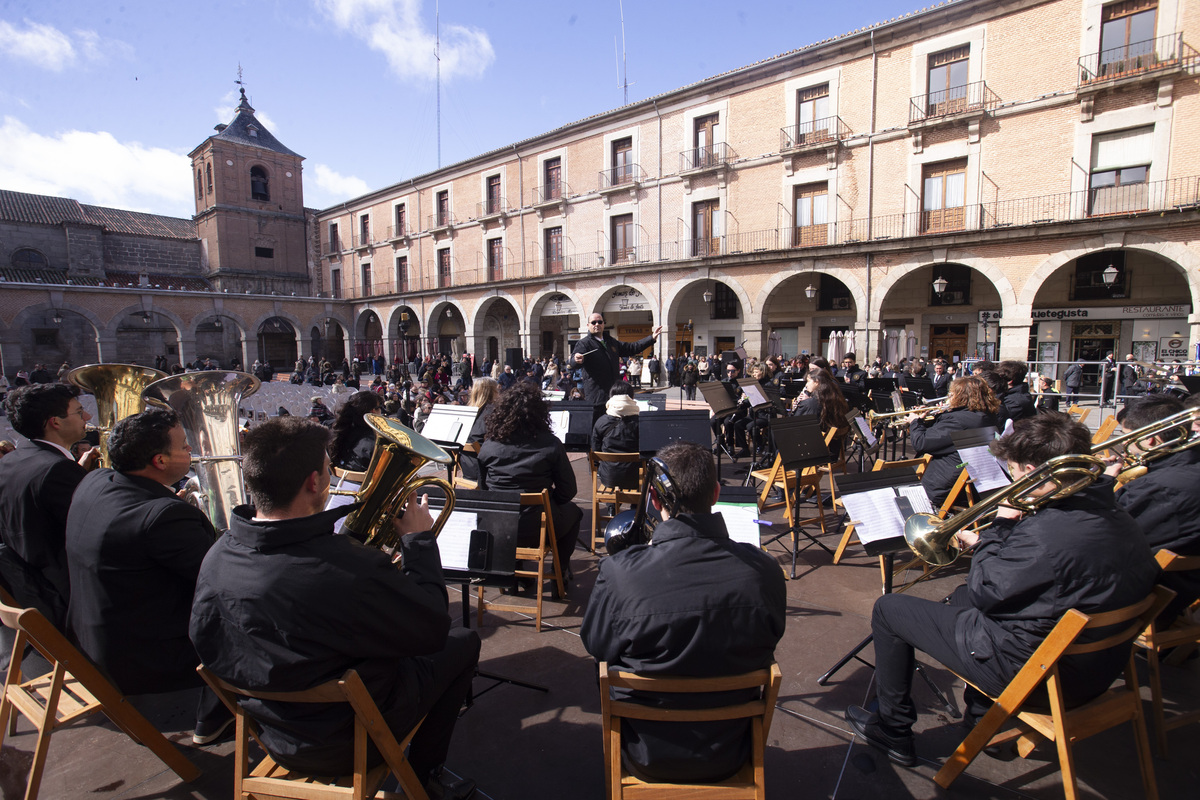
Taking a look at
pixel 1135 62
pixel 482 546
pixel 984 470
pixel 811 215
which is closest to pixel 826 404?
pixel 984 470

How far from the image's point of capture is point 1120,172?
13922mm

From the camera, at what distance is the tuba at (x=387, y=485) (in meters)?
2.32

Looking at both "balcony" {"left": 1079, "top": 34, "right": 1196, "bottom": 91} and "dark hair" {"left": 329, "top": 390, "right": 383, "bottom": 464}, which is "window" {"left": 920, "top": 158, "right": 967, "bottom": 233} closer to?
"balcony" {"left": 1079, "top": 34, "right": 1196, "bottom": 91}

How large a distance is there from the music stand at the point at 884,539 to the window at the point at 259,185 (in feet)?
142

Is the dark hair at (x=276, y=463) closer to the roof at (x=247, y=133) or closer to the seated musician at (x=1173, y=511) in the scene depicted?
the seated musician at (x=1173, y=511)

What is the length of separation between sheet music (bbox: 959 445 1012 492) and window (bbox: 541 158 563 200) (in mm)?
22981

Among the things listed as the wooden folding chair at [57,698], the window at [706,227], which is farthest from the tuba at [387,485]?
the window at [706,227]

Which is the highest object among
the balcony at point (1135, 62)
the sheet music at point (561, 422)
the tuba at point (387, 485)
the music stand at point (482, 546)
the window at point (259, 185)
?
the window at point (259, 185)

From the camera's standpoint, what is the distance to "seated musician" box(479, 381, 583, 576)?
4008 millimetres

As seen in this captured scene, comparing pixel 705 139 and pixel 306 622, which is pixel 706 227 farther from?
pixel 306 622

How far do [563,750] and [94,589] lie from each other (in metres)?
2.18

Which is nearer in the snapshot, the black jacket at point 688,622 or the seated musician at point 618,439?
the black jacket at point 688,622

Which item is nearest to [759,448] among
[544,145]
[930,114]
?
[930,114]

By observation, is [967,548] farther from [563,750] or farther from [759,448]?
[759,448]
